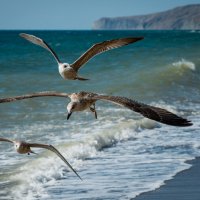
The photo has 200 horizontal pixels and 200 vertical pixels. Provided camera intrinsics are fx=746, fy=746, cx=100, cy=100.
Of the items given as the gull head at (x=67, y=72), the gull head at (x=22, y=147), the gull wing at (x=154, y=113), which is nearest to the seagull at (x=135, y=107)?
the gull wing at (x=154, y=113)

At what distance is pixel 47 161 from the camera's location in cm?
1262

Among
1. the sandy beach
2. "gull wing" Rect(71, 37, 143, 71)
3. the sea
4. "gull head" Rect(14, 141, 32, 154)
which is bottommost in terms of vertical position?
the sandy beach

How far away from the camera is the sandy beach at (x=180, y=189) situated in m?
9.88

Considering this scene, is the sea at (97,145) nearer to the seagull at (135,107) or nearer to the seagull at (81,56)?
the seagull at (81,56)

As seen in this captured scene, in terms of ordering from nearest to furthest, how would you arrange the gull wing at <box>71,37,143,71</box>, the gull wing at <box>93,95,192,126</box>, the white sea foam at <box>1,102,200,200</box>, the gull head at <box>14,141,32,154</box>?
the gull wing at <box>93,95,192,126</box>, the gull wing at <box>71,37,143,71</box>, the gull head at <box>14,141,32,154</box>, the white sea foam at <box>1,102,200,200</box>

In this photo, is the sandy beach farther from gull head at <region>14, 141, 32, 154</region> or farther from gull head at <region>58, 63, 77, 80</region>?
gull head at <region>58, 63, 77, 80</region>

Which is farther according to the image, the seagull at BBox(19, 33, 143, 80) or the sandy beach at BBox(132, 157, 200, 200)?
the sandy beach at BBox(132, 157, 200, 200)

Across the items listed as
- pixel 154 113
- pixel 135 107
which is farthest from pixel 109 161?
pixel 154 113

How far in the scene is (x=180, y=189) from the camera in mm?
10227

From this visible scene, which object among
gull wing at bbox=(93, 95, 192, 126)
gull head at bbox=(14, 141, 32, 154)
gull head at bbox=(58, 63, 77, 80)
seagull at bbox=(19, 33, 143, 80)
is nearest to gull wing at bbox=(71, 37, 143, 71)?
seagull at bbox=(19, 33, 143, 80)

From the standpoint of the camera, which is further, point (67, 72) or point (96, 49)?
point (96, 49)

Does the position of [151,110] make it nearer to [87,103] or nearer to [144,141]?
[87,103]

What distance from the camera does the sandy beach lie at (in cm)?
988

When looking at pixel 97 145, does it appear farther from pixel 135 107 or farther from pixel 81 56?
pixel 135 107
